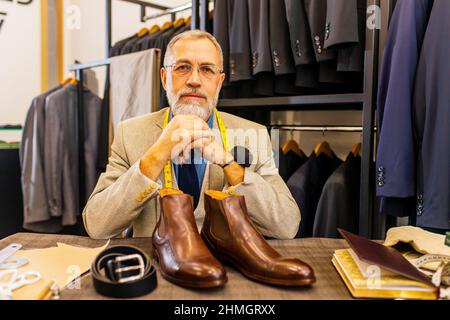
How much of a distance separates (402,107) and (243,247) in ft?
1.81

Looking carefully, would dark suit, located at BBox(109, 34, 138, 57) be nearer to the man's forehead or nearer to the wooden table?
the man's forehead

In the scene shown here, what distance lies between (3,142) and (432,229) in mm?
1430

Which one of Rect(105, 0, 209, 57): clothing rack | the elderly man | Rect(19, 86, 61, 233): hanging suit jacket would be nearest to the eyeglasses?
the elderly man

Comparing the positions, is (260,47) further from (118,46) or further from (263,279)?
(263,279)

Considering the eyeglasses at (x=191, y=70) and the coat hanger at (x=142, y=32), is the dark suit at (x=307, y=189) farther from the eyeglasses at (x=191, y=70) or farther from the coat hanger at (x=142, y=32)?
the coat hanger at (x=142, y=32)

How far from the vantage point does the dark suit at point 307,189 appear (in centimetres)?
106

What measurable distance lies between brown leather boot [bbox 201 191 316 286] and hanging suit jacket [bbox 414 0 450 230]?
47 centimetres

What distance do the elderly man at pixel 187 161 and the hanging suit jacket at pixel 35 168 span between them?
37.9 inches

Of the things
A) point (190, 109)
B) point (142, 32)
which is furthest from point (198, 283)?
point (142, 32)

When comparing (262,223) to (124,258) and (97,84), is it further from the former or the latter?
(97,84)

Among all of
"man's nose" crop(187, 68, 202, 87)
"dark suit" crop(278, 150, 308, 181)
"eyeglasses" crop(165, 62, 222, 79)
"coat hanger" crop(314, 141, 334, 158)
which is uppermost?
"eyeglasses" crop(165, 62, 222, 79)

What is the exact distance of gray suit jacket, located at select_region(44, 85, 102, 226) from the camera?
161cm

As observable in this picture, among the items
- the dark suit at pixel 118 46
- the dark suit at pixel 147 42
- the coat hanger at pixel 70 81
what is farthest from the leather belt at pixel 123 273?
the coat hanger at pixel 70 81

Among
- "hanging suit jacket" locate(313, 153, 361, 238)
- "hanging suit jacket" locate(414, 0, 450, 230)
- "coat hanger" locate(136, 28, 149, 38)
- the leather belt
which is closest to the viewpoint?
the leather belt
